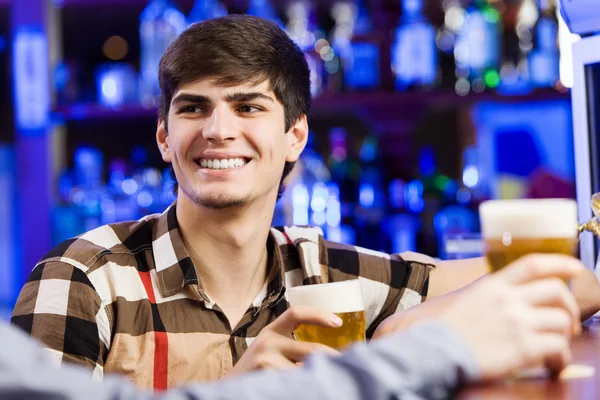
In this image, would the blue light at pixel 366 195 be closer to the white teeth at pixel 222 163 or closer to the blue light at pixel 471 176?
the blue light at pixel 471 176

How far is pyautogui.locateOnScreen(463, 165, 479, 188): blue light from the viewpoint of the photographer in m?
2.96

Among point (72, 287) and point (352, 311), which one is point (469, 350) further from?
point (72, 287)

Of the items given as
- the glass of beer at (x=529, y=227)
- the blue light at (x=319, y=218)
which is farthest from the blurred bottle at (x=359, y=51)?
the glass of beer at (x=529, y=227)

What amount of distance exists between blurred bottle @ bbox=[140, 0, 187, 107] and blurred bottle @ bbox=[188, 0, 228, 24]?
0.05 meters

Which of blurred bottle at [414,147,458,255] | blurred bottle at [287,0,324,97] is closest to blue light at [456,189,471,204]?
blurred bottle at [414,147,458,255]

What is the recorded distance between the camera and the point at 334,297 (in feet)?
3.60

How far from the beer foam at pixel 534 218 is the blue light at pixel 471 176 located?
2157 mm

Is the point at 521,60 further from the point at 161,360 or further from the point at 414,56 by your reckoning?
the point at 161,360

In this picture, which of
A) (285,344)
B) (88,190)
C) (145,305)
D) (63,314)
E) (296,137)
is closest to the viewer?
(285,344)

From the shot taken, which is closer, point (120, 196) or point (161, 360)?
point (161, 360)

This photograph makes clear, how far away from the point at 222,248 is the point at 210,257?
3 cm

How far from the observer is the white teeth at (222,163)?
158 cm

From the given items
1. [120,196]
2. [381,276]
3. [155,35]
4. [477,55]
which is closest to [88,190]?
[120,196]

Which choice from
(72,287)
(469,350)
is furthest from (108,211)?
(469,350)
